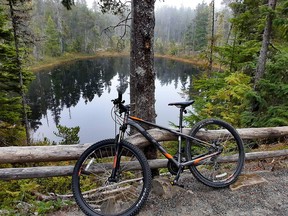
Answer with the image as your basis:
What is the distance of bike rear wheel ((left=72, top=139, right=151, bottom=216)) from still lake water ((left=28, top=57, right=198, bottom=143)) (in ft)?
21.1

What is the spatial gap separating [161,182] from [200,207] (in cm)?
70

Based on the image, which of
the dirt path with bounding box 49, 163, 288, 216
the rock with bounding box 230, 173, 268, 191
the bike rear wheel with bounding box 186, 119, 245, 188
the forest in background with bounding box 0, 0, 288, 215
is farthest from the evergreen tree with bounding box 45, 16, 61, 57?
the rock with bounding box 230, 173, 268, 191

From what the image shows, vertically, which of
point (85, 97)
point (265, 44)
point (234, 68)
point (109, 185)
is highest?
point (265, 44)

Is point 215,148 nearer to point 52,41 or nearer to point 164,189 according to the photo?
point 164,189

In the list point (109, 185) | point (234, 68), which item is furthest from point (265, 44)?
point (109, 185)

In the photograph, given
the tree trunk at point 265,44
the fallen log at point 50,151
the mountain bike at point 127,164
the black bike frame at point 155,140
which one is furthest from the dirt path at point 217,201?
the tree trunk at point 265,44

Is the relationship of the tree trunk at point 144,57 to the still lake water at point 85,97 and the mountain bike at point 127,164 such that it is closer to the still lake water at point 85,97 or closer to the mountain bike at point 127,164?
the mountain bike at point 127,164

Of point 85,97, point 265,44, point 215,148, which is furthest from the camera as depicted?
point 85,97

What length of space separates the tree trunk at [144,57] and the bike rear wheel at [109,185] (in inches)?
31.0

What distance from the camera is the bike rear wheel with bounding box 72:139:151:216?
315 cm

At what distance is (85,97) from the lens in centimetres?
3428

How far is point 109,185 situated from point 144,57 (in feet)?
6.92

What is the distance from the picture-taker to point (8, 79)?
13.2 m

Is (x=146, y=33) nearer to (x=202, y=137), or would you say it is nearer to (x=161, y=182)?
(x=202, y=137)
